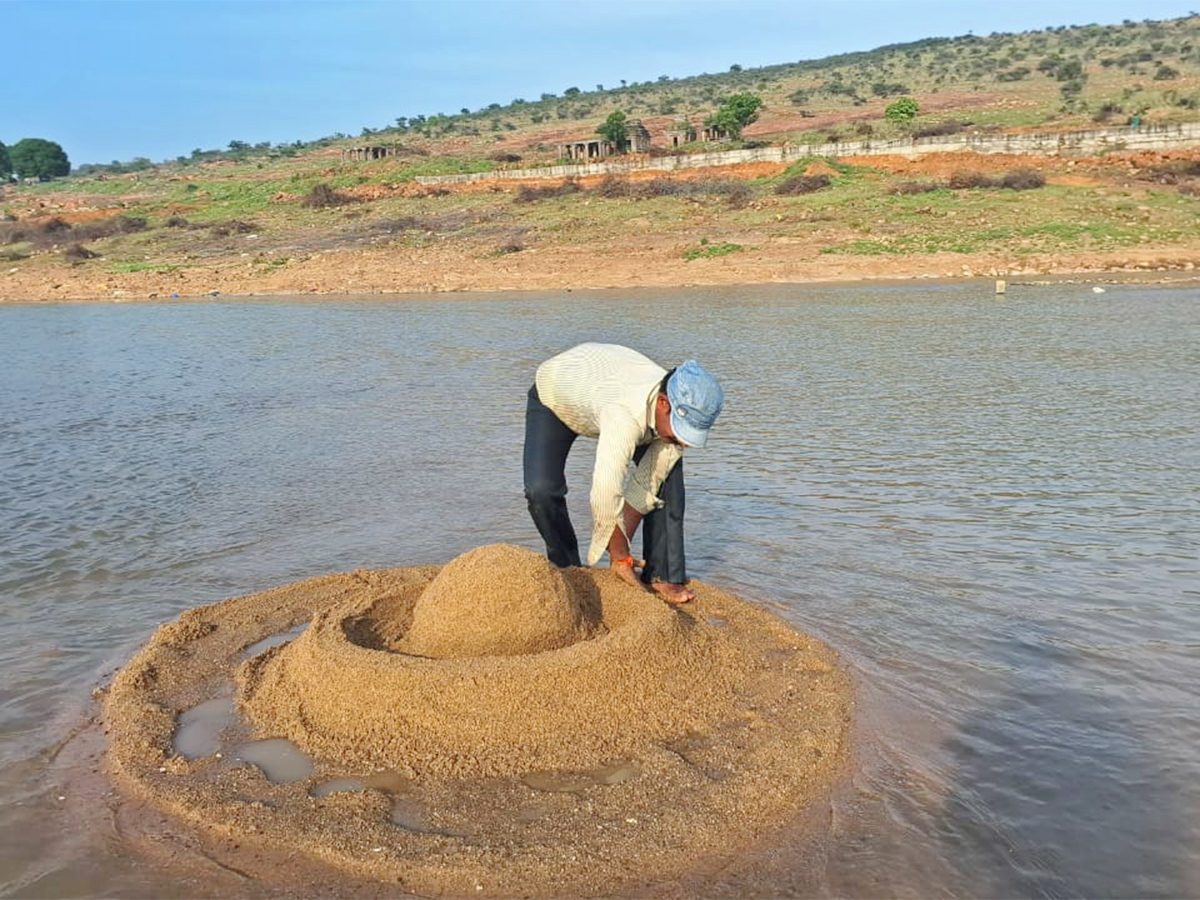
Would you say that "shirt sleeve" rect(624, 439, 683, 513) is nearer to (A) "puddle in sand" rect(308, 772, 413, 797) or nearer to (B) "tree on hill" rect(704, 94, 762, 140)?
(A) "puddle in sand" rect(308, 772, 413, 797)

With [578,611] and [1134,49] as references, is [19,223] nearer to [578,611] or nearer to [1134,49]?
[578,611]

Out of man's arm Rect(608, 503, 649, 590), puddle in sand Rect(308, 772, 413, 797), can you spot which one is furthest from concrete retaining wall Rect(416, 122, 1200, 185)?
puddle in sand Rect(308, 772, 413, 797)

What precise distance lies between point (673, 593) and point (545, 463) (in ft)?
2.63

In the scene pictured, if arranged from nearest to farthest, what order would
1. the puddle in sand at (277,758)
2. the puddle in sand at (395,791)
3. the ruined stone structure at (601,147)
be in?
the puddle in sand at (395,791) < the puddle in sand at (277,758) < the ruined stone structure at (601,147)

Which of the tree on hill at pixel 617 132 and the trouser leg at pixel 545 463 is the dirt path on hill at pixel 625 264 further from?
the trouser leg at pixel 545 463

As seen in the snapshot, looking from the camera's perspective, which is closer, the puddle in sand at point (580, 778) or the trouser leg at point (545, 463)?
the puddle in sand at point (580, 778)

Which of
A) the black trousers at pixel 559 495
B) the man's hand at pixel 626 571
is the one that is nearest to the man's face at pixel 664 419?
the black trousers at pixel 559 495

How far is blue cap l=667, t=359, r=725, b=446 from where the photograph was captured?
3.77 metres

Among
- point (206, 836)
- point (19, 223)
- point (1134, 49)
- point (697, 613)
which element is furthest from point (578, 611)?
point (1134, 49)

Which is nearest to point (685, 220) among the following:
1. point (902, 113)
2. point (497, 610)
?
point (902, 113)

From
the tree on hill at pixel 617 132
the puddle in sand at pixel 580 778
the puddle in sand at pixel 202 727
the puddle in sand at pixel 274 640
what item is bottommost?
the puddle in sand at pixel 580 778

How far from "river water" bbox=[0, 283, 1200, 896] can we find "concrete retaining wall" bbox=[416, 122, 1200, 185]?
18.0 meters

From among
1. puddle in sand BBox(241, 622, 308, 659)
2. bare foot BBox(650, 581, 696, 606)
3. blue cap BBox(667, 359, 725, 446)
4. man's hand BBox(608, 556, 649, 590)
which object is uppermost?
blue cap BBox(667, 359, 725, 446)

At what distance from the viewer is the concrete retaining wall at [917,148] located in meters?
29.1
